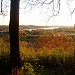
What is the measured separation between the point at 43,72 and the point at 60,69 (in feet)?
3.19

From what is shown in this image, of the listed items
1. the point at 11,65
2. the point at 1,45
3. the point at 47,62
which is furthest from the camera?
the point at 1,45

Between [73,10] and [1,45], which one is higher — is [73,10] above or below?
above

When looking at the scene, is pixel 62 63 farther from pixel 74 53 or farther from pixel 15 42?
pixel 15 42

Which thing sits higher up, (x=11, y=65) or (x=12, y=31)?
(x=12, y=31)

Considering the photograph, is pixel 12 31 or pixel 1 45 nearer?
pixel 12 31

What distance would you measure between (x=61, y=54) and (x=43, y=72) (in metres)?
2.03

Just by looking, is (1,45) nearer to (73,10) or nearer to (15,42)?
(15,42)

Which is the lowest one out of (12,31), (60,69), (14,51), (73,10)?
(60,69)

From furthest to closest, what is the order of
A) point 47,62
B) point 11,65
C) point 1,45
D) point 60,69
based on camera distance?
point 1,45
point 47,62
point 60,69
point 11,65

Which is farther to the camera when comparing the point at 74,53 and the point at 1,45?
the point at 1,45

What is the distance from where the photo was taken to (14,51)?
11.8 m

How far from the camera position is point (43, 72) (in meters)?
11.9

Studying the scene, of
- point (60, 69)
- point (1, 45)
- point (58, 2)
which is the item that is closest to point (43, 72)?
point (60, 69)

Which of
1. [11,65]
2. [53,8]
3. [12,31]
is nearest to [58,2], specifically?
[53,8]
